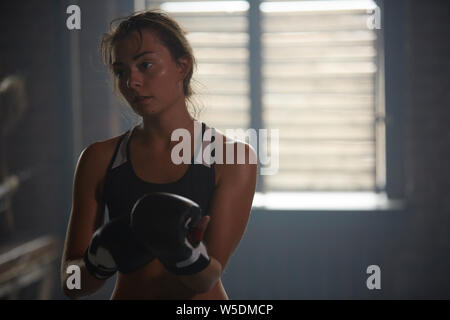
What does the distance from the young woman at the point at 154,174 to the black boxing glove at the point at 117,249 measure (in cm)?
1

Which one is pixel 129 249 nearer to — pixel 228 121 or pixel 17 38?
pixel 228 121

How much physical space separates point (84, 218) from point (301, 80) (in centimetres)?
111

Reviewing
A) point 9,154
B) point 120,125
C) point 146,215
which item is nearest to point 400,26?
point 120,125

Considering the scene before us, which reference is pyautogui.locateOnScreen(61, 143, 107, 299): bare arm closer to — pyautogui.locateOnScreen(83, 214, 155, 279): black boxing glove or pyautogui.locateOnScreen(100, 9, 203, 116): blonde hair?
pyautogui.locateOnScreen(83, 214, 155, 279): black boxing glove

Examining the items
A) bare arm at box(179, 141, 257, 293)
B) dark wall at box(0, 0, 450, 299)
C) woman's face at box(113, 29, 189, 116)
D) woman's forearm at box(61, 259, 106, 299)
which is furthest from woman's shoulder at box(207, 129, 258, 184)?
dark wall at box(0, 0, 450, 299)

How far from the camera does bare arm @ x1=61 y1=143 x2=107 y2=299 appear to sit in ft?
2.52

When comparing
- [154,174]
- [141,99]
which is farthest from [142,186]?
[141,99]

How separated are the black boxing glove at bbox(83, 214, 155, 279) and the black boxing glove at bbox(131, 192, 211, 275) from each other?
31 millimetres

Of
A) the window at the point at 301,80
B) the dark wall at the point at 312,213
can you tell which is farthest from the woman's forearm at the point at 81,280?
the window at the point at 301,80

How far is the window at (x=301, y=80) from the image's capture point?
65.7 inches

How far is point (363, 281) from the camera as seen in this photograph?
1616 mm

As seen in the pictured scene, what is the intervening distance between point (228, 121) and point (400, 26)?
25.4 inches

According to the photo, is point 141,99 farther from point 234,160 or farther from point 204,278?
point 204,278

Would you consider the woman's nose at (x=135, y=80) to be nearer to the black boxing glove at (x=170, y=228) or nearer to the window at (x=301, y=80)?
the black boxing glove at (x=170, y=228)
